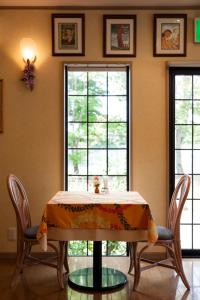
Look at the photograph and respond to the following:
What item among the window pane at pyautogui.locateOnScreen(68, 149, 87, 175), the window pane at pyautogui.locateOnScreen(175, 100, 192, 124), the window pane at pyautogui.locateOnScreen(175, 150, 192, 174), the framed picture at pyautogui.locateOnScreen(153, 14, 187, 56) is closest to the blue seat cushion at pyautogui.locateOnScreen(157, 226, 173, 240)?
the window pane at pyautogui.locateOnScreen(175, 150, 192, 174)

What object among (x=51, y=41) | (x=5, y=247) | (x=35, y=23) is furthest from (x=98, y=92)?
(x=5, y=247)

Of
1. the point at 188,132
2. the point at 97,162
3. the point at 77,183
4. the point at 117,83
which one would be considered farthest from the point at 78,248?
the point at 117,83

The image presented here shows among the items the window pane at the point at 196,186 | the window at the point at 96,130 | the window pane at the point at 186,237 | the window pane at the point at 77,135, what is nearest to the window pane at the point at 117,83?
the window at the point at 96,130

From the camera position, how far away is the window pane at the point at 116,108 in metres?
3.87

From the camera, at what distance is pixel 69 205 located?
2.77m

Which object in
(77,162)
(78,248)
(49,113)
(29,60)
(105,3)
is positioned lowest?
(78,248)

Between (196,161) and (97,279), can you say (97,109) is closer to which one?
(196,161)

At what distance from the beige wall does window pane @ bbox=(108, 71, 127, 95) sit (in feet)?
0.48

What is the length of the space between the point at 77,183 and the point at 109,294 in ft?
4.28

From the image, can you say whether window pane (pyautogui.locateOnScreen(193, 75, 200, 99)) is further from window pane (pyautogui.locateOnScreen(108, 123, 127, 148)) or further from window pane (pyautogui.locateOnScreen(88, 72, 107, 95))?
window pane (pyautogui.locateOnScreen(88, 72, 107, 95))

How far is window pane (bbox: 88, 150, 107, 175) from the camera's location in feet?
12.7

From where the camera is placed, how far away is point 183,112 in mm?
3826

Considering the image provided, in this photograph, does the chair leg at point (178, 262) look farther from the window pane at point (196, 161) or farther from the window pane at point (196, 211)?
the window pane at point (196, 161)

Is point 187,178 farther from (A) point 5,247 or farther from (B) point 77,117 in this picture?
(A) point 5,247
